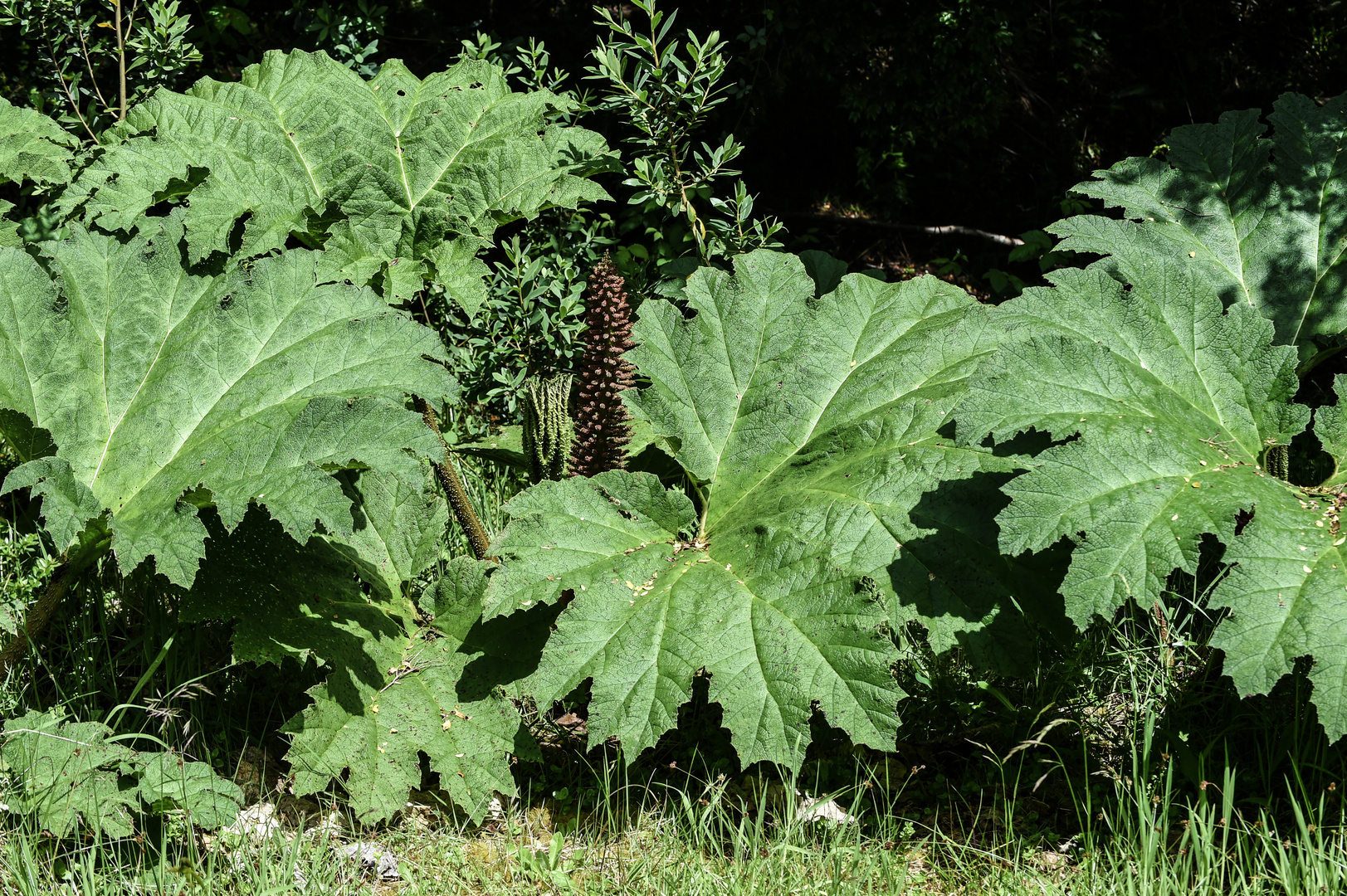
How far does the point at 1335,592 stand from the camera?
216cm

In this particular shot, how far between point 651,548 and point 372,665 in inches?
28.6

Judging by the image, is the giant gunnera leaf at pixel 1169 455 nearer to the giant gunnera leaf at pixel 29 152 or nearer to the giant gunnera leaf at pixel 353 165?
the giant gunnera leaf at pixel 353 165

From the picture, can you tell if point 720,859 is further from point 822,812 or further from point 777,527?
point 777,527

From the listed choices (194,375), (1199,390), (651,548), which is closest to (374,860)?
(651,548)

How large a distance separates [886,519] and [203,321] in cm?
176

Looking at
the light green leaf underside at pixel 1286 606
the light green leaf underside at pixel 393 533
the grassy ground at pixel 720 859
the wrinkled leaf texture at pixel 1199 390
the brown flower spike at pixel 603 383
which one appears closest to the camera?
the light green leaf underside at pixel 1286 606

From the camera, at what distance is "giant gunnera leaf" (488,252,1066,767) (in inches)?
93.3

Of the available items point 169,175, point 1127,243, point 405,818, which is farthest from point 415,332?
point 1127,243

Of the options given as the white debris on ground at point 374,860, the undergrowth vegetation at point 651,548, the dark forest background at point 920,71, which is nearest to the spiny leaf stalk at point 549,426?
the undergrowth vegetation at point 651,548

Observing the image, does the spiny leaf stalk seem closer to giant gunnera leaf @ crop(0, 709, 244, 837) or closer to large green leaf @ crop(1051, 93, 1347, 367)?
giant gunnera leaf @ crop(0, 709, 244, 837)

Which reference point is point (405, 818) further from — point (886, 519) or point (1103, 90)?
point (1103, 90)

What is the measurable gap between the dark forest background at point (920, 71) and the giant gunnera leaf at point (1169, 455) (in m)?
1.95

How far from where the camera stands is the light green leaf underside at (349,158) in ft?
10.3

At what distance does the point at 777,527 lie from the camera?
2.61m
